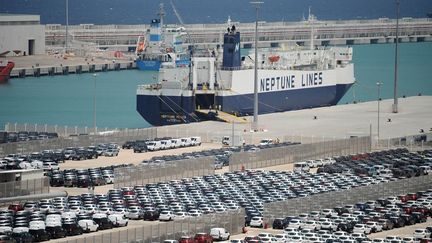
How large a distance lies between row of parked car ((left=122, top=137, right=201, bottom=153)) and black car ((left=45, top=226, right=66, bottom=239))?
1595 cm

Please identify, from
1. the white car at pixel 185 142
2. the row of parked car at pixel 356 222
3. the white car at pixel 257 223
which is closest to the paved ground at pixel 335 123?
the white car at pixel 185 142

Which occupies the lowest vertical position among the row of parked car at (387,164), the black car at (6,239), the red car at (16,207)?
the black car at (6,239)

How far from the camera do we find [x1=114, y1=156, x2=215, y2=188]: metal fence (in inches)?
1711

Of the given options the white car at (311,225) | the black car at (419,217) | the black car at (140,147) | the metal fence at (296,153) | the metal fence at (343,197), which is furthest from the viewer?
the black car at (140,147)

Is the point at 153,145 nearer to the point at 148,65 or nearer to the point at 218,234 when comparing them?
the point at 218,234

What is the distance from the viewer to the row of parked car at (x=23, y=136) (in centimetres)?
5269

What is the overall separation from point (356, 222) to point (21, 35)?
68.3 metres

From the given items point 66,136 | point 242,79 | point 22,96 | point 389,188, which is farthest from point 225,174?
point 22,96

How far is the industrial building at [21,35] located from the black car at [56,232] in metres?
65.8

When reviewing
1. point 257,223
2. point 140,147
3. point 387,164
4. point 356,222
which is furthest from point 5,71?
point 356,222

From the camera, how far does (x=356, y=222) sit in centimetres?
3759

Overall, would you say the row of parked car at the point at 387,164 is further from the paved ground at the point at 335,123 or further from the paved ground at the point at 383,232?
the paved ground at the point at 383,232

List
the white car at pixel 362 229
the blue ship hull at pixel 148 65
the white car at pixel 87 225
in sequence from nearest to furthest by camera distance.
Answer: the white car at pixel 87 225 < the white car at pixel 362 229 < the blue ship hull at pixel 148 65

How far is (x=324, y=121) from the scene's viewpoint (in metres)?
62.3
